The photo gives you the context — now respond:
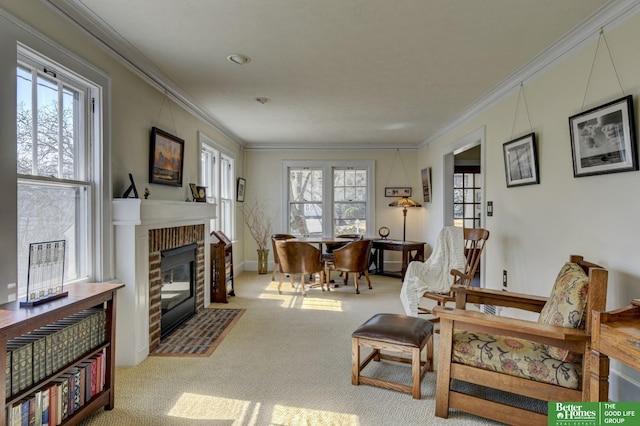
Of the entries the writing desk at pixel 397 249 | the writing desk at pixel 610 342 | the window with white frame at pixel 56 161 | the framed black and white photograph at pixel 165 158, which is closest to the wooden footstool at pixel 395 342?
the writing desk at pixel 610 342

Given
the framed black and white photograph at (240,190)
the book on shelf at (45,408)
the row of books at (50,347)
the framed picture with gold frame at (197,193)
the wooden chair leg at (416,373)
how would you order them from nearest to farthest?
the row of books at (50,347), the book on shelf at (45,408), the wooden chair leg at (416,373), the framed picture with gold frame at (197,193), the framed black and white photograph at (240,190)

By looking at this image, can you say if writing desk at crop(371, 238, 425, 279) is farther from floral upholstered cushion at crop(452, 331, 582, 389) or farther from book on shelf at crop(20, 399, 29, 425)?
book on shelf at crop(20, 399, 29, 425)

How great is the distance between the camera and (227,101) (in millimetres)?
4059

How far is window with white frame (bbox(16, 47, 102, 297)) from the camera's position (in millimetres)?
1958

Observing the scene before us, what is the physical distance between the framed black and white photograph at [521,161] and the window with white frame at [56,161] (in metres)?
3.43

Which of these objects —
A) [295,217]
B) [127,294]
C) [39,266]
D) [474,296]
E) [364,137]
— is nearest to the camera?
[39,266]

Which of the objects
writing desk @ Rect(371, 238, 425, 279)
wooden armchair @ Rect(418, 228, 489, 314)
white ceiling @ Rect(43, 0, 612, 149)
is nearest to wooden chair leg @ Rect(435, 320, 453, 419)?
wooden armchair @ Rect(418, 228, 489, 314)

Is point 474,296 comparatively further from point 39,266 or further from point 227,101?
point 227,101

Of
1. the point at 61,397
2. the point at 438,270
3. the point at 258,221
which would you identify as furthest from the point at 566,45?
the point at 258,221

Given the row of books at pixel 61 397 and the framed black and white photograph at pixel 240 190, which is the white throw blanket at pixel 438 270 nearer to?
Result: the row of books at pixel 61 397

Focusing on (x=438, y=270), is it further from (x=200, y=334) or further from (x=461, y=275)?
A: (x=200, y=334)

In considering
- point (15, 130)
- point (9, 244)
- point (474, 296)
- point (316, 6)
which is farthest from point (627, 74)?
point (9, 244)

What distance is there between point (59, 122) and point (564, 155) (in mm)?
3506

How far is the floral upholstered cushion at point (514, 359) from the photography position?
71.4 inches
